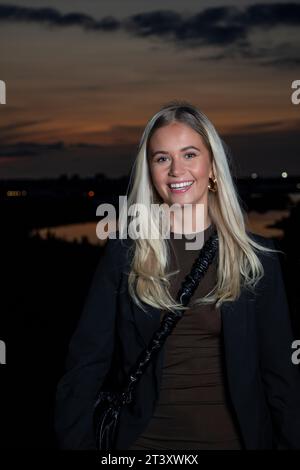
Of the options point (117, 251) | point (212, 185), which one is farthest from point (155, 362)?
point (212, 185)

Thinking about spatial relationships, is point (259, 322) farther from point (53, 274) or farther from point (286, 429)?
point (53, 274)

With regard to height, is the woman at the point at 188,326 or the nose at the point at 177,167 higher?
the nose at the point at 177,167

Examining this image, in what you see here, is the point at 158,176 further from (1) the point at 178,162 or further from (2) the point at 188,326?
(2) the point at 188,326

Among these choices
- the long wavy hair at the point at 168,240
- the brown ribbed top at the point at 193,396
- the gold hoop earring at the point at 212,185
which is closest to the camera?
the brown ribbed top at the point at 193,396

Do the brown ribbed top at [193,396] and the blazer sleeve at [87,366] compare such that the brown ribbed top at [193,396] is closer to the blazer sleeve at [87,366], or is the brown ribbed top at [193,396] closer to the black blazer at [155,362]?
the black blazer at [155,362]

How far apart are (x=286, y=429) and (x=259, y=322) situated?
431mm

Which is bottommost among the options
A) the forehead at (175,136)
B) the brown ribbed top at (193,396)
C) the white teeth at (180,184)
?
the brown ribbed top at (193,396)

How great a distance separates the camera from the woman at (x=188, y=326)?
2877 millimetres

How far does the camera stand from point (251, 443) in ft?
9.45

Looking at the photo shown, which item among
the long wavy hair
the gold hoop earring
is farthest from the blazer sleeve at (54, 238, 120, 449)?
the gold hoop earring

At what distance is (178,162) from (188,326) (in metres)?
0.68

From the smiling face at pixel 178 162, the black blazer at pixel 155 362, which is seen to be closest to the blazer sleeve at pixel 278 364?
the black blazer at pixel 155 362

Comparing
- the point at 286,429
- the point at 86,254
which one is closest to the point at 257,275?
the point at 286,429

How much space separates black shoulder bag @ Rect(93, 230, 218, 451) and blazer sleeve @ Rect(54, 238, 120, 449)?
3 centimetres
